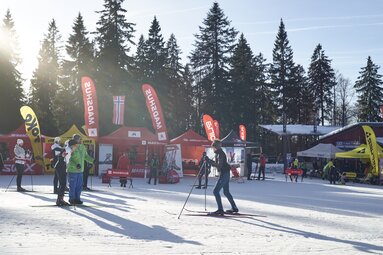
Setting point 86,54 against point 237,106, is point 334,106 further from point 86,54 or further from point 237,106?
point 86,54

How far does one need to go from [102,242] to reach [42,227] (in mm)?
1631

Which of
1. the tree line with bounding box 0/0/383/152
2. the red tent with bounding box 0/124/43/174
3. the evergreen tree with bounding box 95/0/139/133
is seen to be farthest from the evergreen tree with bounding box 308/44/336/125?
the red tent with bounding box 0/124/43/174

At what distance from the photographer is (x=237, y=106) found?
162 ft

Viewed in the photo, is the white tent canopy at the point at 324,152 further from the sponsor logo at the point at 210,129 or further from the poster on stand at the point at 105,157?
the poster on stand at the point at 105,157

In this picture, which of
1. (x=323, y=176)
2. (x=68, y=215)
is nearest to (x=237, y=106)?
(x=323, y=176)

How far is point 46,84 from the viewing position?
159 feet

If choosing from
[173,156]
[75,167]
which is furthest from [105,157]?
[75,167]

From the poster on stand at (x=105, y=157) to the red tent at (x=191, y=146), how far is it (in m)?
4.32

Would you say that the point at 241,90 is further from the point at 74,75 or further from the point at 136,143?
the point at 136,143

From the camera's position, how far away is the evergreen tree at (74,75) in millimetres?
41562

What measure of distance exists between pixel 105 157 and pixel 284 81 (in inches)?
1298

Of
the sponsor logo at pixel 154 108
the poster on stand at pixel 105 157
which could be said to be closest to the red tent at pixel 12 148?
the poster on stand at pixel 105 157

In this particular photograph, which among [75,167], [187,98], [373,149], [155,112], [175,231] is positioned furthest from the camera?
[187,98]

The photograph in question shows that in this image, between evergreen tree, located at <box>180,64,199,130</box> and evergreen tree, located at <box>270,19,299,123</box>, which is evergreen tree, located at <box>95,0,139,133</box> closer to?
evergreen tree, located at <box>180,64,199,130</box>
